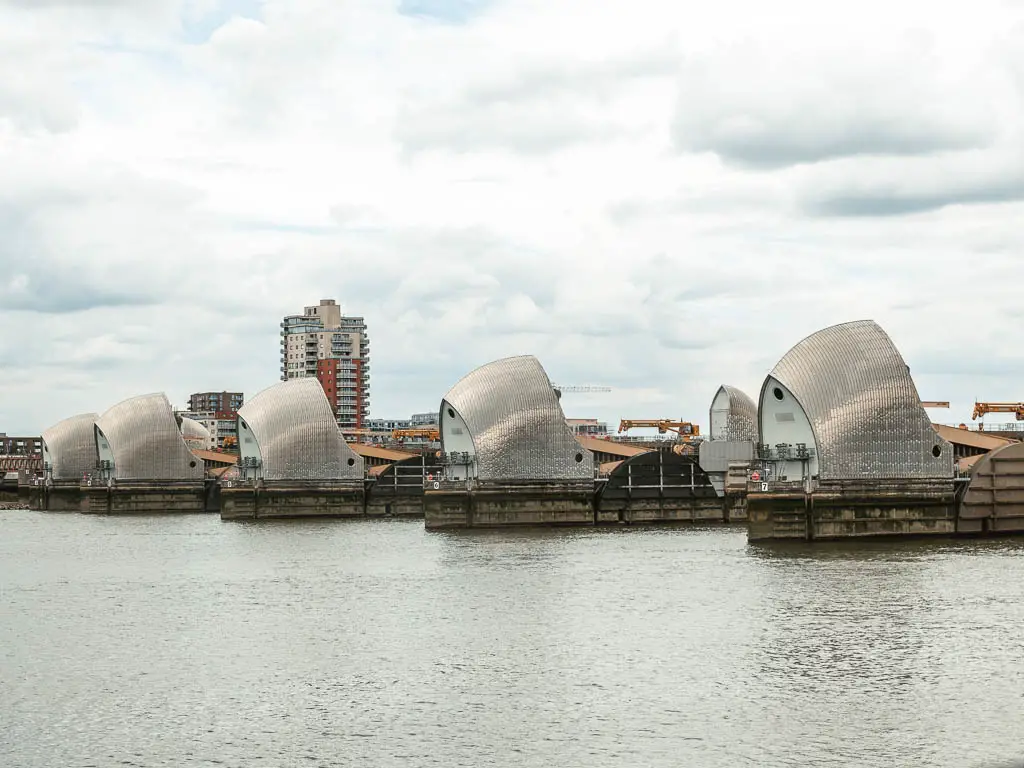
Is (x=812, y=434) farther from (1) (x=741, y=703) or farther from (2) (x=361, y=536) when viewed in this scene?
(1) (x=741, y=703)

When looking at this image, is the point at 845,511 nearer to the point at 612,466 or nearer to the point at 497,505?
the point at 497,505

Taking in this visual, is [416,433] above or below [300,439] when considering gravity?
above

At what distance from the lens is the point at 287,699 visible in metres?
32.0

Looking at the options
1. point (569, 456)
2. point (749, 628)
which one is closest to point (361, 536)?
point (569, 456)

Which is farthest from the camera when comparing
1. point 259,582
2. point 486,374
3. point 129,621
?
point 486,374

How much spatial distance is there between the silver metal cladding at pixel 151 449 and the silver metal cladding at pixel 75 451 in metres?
17.4

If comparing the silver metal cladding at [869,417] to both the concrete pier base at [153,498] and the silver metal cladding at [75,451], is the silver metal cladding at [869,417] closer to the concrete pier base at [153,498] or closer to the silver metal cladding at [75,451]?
the concrete pier base at [153,498]

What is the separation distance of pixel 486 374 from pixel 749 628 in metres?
45.0

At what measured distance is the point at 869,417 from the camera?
6669cm

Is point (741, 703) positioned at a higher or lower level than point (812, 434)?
lower

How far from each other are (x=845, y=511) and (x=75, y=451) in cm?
8372

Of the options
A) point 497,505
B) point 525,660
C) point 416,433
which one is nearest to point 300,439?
point 497,505

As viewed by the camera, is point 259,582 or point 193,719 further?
A: point 259,582

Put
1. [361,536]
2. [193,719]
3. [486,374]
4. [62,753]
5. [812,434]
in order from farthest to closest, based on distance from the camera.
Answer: [486,374], [361,536], [812,434], [193,719], [62,753]
